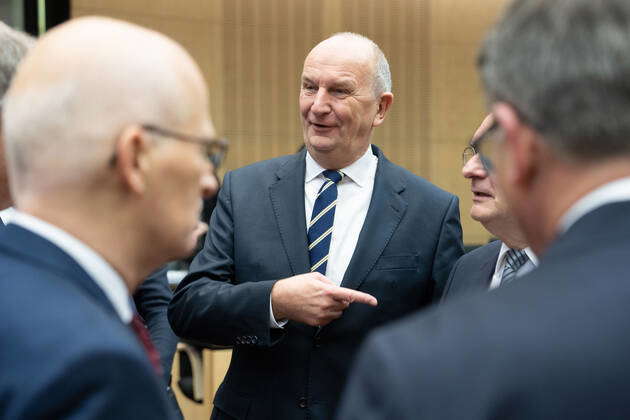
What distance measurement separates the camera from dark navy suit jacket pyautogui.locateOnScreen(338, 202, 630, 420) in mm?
988

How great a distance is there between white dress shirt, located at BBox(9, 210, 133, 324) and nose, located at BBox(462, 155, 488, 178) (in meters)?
1.52

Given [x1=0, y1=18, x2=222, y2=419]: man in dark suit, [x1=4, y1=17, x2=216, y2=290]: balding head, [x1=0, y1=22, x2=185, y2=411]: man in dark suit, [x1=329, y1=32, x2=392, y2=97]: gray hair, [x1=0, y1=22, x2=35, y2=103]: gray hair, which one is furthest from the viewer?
[x1=329, y1=32, x2=392, y2=97]: gray hair

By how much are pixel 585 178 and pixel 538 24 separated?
0.21 metres

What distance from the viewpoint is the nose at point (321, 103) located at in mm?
2912

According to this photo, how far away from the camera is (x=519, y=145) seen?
1.17 metres

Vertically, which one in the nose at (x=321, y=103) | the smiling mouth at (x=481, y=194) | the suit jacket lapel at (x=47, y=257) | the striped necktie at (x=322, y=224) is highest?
the suit jacket lapel at (x=47, y=257)

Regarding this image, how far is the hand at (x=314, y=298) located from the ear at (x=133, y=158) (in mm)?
1218

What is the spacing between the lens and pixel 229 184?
299 cm

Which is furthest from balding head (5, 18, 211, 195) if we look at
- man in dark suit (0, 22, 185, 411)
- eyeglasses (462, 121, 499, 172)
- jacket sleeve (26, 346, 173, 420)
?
man in dark suit (0, 22, 185, 411)

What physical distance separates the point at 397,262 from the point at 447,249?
7.7 inches

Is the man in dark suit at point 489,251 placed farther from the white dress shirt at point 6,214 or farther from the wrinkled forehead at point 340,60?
the white dress shirt at point 6,214

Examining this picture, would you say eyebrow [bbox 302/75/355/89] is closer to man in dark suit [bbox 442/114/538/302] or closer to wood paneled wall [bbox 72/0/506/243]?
man in dark suit [bbox 442/114/538/302]

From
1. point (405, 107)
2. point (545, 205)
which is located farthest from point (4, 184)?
point (405, 107)

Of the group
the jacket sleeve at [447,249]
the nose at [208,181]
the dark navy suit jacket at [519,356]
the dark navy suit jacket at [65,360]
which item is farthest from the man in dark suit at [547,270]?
the jacket sleeve at [447,249]
